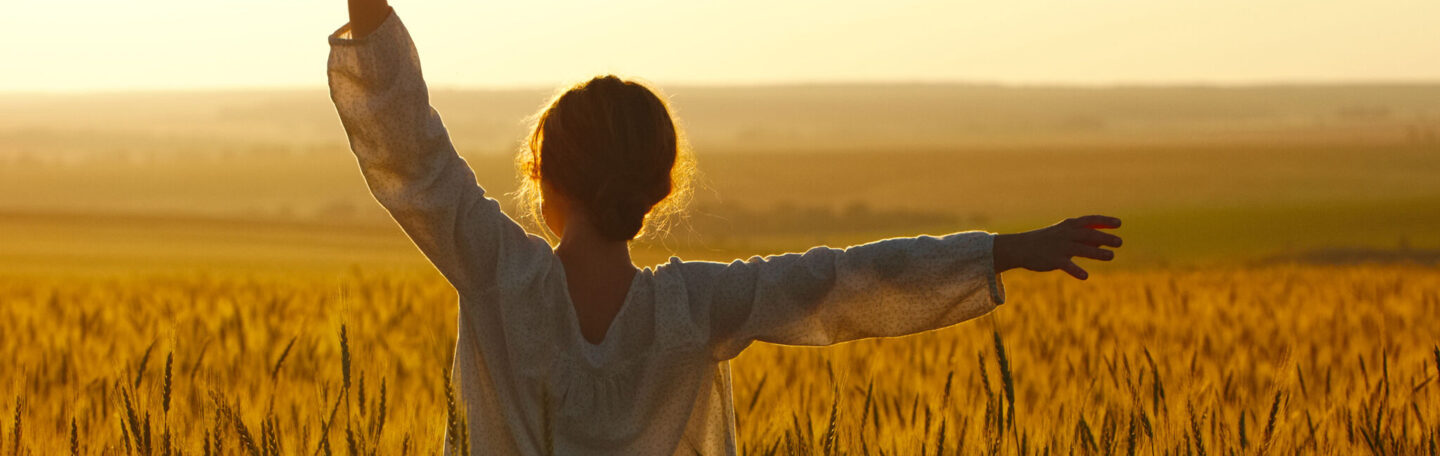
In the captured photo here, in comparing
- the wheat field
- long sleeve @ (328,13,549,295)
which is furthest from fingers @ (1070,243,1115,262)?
long sleeve @ (328,13,549,295)

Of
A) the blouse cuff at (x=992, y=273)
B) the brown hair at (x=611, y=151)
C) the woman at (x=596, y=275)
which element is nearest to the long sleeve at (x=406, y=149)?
the woman at (x=596, y=275)

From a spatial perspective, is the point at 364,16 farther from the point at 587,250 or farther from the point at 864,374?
the point at 864,374

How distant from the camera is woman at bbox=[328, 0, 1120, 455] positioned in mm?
2242

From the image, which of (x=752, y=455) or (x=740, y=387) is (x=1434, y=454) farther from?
(x=740, y=387)

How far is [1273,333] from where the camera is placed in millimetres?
5797

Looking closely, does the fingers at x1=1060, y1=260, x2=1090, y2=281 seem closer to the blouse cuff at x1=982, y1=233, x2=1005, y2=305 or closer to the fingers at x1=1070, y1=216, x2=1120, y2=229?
the fingers at x1=1070, y1=216, x2=1120, y2=229

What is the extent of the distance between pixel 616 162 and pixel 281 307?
438 centimetres

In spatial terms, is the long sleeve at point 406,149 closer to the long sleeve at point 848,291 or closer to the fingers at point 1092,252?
the long sleeve at point 848,291

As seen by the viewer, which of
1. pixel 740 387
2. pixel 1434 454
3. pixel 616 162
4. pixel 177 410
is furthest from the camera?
pixel 740 387

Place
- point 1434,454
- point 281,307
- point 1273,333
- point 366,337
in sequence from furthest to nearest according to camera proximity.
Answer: point 281,307 → point 1273,333 → point 366,337 → point 1434,454

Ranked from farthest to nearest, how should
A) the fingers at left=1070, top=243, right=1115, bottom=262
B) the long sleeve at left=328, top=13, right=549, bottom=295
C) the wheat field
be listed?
the wheat field
the long sleeve at left=328, top=13, right=549, bottom=295
the fingers at left=1070, top=243, right=1115, bottom=262

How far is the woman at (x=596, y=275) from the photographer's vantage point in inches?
88.3

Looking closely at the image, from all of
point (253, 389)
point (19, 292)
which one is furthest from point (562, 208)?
point (19, 292)

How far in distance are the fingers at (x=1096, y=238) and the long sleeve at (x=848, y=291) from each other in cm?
18
